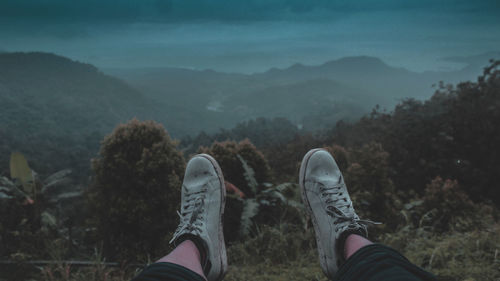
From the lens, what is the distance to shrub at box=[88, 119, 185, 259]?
265 cm

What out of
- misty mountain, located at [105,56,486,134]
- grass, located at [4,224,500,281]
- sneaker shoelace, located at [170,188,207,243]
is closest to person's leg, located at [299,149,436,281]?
grass, located at [4,224,500,281]

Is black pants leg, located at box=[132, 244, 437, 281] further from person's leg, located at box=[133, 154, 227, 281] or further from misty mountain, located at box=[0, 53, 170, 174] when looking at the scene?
misty mountain, located at box=[0, 53, 170, 174]

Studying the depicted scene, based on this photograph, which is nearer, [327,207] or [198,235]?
[198,235]

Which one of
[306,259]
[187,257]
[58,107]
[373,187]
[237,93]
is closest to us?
[187,257]

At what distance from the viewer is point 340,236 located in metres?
1.64

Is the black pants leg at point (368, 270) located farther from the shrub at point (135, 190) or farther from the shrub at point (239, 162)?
the shrub at point (239, 162)

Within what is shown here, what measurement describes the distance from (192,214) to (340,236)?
895 mm

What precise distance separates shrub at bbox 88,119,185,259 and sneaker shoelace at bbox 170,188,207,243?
2.40 ft

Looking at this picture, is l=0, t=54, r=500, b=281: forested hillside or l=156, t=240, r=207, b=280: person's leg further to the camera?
l=0, t=54, r=500, b=281: forested hillside

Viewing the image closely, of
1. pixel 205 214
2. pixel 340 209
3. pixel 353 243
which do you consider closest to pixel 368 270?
pixel 353 243

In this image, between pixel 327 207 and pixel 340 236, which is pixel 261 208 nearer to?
pixel 327 207

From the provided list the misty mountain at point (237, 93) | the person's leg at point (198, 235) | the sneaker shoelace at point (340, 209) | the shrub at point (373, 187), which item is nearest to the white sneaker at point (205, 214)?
the person's leg at point (198, 235)

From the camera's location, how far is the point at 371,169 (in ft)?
10.9

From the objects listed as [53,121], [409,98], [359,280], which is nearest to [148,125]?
[359,280]
